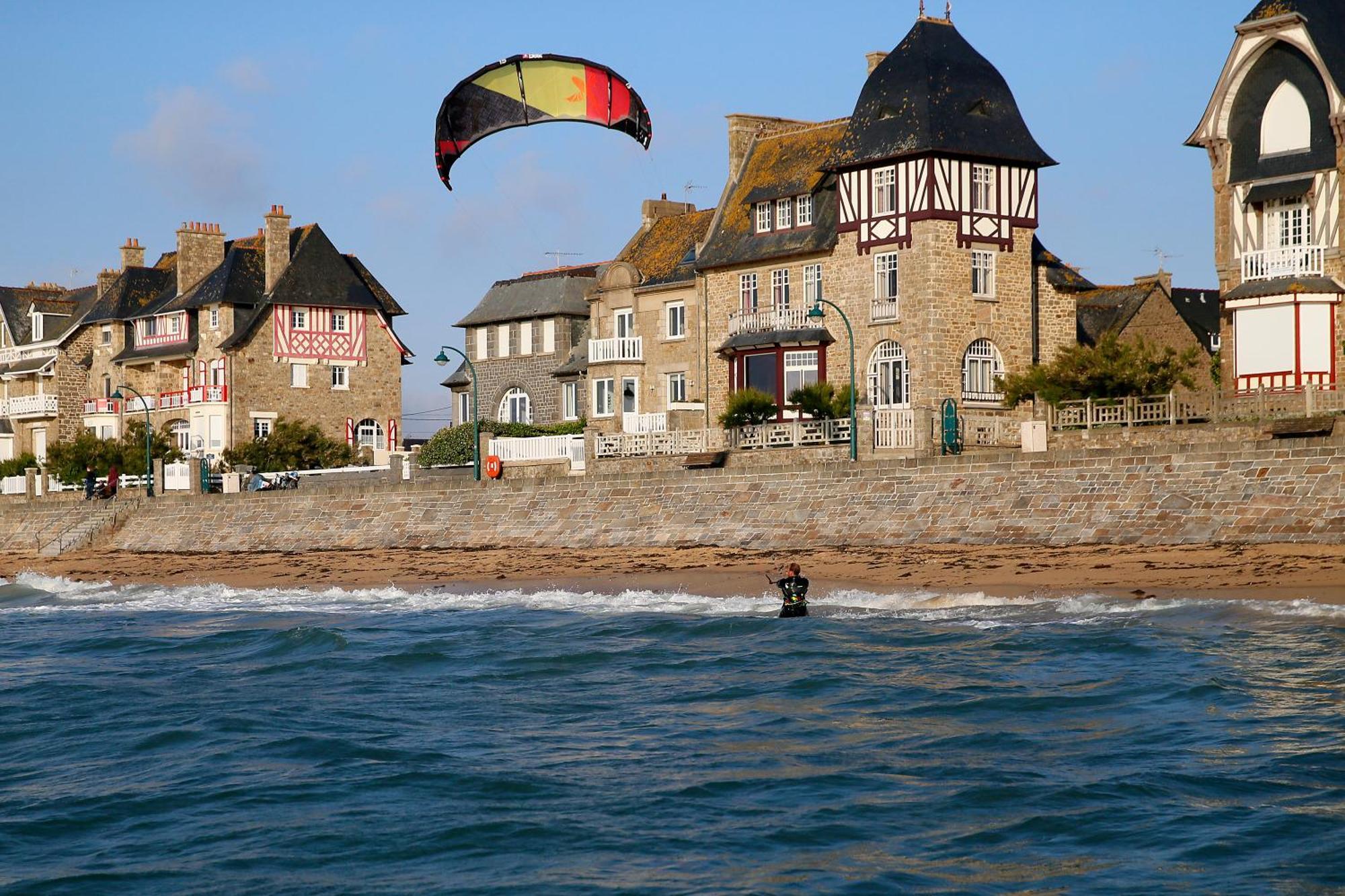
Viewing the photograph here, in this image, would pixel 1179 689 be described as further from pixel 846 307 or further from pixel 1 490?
pixel 1 490

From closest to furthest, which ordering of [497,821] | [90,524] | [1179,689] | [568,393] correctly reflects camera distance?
[497,821]
[1179,689]
[90,524]
[568,393]

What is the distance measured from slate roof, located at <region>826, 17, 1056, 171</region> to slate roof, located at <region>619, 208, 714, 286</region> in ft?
23.7

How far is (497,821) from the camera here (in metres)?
15.0

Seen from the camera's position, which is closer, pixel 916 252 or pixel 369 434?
pixel 916 252

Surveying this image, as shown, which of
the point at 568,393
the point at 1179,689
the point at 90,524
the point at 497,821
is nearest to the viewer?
the point at 497,821

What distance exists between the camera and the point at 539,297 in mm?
61438

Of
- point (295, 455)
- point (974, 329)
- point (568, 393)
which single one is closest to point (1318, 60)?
point (974, 329)

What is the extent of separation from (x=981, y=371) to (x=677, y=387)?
10.6 meters

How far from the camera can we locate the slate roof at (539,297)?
60.2 metres

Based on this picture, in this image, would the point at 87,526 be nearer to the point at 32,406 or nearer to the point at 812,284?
the point at 32,406

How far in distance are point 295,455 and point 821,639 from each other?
3960 centimetres

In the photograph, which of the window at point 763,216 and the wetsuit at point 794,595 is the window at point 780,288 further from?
the wetsuit at point 794,595

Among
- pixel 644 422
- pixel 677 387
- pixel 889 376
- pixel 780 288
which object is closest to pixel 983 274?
pixel 889 376

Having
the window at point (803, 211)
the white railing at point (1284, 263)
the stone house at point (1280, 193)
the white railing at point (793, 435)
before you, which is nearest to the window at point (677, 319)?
the window at point (803, 211)
